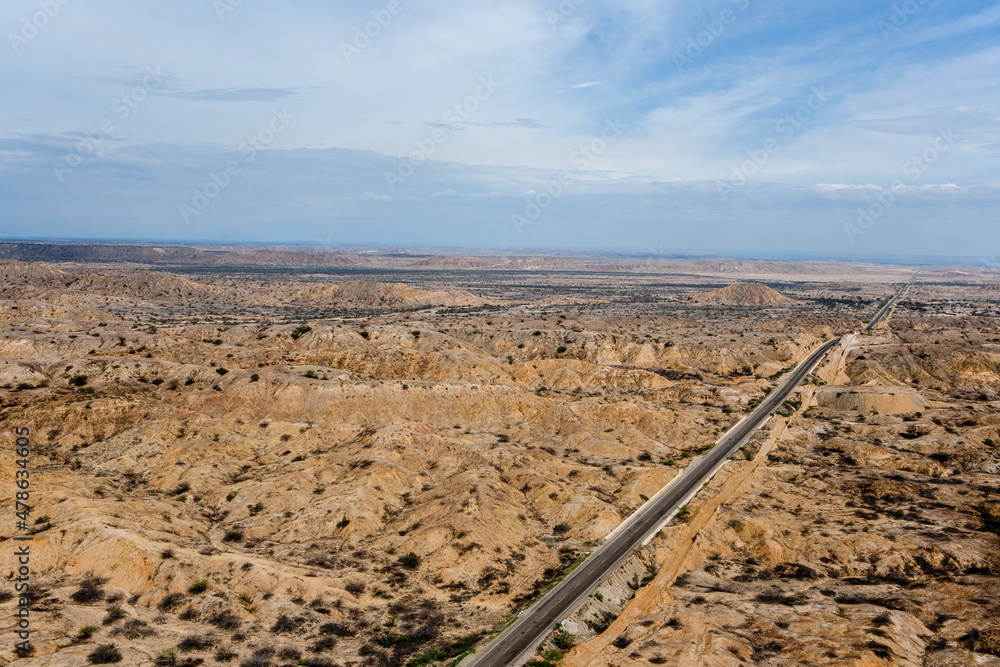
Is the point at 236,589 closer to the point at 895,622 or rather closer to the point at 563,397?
the point at 895,622

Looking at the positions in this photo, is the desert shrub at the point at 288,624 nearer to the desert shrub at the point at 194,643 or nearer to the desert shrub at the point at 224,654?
the desert shrub at the point at 224,654

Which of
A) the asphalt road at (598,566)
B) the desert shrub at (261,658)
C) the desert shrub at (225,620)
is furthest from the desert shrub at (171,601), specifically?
the asphalt road at (598,566)

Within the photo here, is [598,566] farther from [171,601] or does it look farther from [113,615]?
[113,615]

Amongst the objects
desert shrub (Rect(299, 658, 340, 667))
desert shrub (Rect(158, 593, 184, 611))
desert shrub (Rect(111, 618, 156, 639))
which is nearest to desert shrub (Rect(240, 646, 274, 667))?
desert shrub (Rect(299, 658, 340, 667))

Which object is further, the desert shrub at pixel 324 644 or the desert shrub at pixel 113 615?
Result: the desert shrub at pixel 324 644

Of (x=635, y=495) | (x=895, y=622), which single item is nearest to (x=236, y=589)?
(x=635, y=495)

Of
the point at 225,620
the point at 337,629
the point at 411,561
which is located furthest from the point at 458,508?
the point at 225,620
